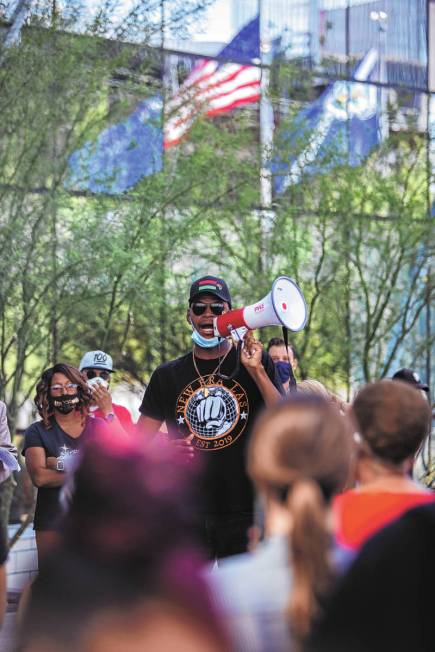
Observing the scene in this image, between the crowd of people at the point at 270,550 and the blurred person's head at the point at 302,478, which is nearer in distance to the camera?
the crowd of people at the point at 270,550

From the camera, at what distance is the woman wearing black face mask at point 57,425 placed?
560cm

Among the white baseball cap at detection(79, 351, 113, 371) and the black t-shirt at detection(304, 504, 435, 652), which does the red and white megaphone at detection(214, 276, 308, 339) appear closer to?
the white baseball cap at detection(79, 351, 113, 371)

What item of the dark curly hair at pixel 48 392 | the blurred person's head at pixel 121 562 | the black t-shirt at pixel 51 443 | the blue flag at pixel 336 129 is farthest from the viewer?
the blue flag at pixel 336 129

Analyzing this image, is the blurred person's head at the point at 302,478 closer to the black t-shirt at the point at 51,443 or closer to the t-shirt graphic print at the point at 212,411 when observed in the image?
the t-shirt graphic print at the point at 212,411

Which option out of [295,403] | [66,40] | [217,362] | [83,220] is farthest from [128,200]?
[295,403]

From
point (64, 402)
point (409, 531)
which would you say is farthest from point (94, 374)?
point (409, 531)

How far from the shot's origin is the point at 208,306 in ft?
17.7

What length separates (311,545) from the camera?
7.39 ft

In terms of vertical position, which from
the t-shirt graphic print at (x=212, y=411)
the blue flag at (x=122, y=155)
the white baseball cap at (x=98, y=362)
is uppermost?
the blue flag at (x=122, y=155)

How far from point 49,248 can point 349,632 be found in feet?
24.5

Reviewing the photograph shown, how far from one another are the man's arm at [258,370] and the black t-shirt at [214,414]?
92 mm

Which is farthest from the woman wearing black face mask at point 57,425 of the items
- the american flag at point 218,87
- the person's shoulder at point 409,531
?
the american flag at point 218,87

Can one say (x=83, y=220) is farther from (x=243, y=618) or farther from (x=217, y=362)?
(x=243, y=618)

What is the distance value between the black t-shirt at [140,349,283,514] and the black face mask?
1.86 feet
